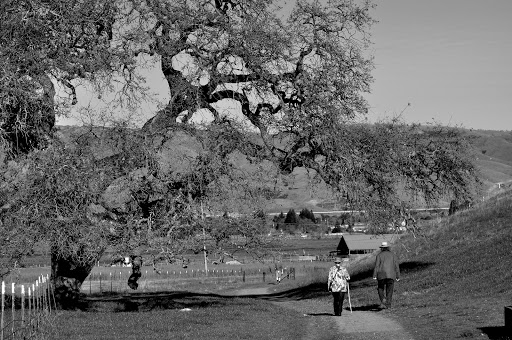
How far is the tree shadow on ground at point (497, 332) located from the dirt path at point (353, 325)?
1546 mm

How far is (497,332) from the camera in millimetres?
18359

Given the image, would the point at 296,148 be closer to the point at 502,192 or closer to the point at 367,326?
the point at 367,326

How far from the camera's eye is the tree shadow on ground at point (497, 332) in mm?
17344

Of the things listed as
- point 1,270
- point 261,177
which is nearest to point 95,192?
point 1,270

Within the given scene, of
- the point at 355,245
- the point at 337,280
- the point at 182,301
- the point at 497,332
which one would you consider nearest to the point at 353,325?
the point at 337,280

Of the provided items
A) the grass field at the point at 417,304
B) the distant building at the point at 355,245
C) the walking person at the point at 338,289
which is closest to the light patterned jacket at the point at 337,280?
the walking person at the point at 338,289

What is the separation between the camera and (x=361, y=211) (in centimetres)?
2869

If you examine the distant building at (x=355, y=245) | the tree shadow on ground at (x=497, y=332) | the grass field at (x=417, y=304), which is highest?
the distant building at (x=355, y=245)

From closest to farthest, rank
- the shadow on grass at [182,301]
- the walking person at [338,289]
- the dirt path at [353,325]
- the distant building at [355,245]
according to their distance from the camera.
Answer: the dirt path at [353,325] → the walking person at [338,289] → the shadow on grass at [182,301] → the distant building at [355,245]

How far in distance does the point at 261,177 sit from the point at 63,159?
568cm

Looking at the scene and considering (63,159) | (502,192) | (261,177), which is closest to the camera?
(63,159)

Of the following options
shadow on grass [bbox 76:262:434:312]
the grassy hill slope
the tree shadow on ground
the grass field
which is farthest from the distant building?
the tree shadow on ground

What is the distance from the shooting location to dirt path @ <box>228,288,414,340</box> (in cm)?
2042

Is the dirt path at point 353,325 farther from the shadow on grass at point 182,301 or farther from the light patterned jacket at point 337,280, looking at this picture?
the shadow on grass at point 182,301
